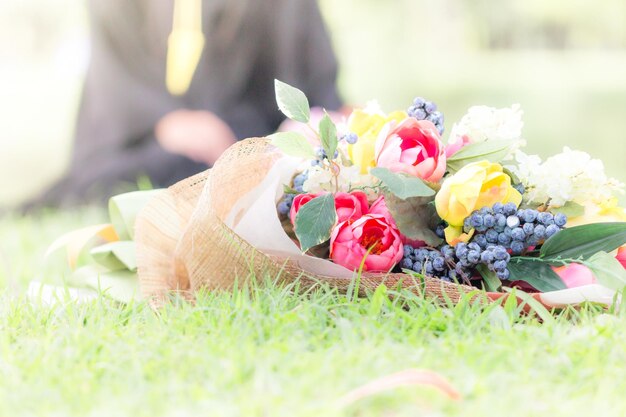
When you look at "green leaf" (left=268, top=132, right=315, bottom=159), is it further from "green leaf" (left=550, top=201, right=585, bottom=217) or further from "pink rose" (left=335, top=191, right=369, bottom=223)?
"green leaf" (left=550, top=201, right=585, bottom=217)

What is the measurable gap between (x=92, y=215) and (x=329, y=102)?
32.0 inches

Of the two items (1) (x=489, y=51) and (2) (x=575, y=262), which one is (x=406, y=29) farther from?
(2) (x=575, y=262)

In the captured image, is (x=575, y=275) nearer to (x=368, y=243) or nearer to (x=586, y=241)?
(x=586, y=241)

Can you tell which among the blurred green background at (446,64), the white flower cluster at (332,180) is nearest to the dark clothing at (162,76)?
the white flower cluster at (332,180)

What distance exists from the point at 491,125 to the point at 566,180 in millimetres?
156

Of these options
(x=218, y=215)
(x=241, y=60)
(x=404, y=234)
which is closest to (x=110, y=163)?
(x=241, y=60)

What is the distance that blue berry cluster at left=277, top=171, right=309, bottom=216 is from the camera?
1.25m

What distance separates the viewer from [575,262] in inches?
45.3

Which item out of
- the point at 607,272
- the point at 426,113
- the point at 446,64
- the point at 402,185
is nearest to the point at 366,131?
the point at 426,113

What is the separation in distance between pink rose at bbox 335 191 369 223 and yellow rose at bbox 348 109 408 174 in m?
0.06

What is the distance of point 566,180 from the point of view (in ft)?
3.84

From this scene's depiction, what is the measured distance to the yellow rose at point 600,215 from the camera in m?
1.21

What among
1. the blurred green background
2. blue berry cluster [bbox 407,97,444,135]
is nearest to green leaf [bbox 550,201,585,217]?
blue berry cluster [bbox 407,97,444,135]

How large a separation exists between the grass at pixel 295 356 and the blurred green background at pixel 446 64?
3896 mm
